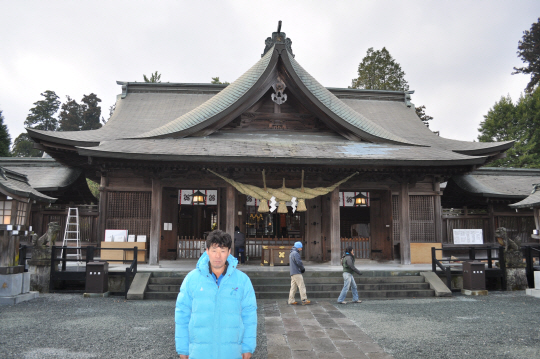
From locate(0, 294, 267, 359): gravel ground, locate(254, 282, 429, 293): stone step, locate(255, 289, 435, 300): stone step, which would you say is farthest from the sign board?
locate(0, 294, 267, 359): gravel ground

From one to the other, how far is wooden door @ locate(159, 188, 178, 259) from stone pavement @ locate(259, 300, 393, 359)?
21.2ft

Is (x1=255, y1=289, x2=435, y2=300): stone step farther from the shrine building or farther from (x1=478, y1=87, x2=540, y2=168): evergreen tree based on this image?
(x1=478, y1=87, x2=540, y2=168): evergreen tree

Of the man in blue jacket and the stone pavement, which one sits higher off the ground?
the man in blue jacket

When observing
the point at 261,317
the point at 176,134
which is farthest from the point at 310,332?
the point at 176,134

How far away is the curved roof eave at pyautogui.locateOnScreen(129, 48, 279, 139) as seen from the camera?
1263cm

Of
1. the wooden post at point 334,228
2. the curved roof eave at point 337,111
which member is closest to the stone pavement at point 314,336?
the wooden post at point 334,228

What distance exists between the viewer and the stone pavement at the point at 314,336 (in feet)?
17.4

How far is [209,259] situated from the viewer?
3125 mm

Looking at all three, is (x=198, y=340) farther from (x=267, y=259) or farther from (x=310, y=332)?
(x=267, y=259)

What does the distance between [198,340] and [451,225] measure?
14.6 meters

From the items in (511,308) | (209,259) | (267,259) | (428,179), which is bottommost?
(511,308)

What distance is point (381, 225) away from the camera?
568 inches

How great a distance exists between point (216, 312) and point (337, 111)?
11.4 metres

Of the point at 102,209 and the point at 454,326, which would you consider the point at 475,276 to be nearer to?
the point at 454,326
